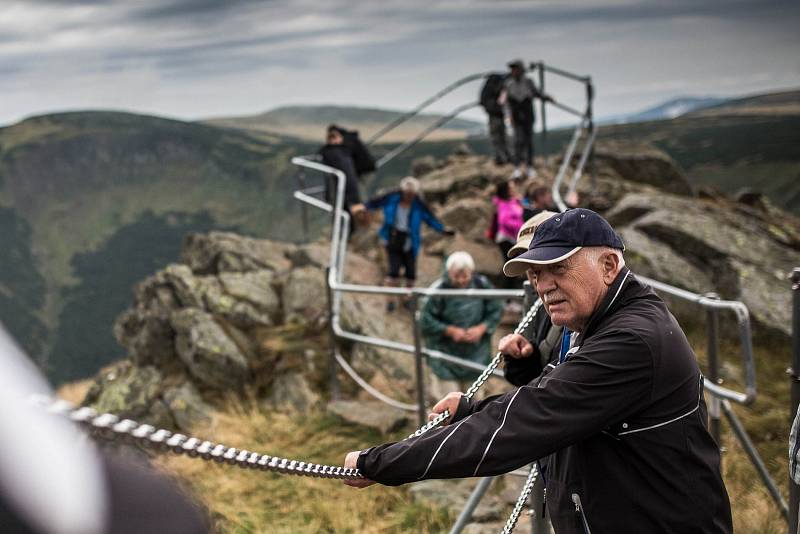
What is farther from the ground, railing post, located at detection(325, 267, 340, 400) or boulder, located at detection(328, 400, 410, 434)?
railing post, located at detection(325, 267, 340, 400)

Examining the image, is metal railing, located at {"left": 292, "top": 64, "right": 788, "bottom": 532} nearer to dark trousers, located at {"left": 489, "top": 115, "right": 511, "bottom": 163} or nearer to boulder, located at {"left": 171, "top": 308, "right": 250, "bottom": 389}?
boulder, located at {"left": 171, "top": 308, "right": 250, "bottom": 389}

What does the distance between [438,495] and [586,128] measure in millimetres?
10294

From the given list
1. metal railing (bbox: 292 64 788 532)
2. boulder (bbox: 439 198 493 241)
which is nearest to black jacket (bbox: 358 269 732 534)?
metal railing (bbox: 292 64 788 532)

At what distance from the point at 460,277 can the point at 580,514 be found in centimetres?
432

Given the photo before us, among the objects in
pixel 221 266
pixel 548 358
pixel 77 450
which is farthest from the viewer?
pixel 221 266

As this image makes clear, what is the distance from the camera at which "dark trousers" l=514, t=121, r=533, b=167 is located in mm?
14094

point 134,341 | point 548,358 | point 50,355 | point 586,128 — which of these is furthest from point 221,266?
point 50,355

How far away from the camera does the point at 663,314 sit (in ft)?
7.30

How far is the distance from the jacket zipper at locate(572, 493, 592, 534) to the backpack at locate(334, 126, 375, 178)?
32.1 feet

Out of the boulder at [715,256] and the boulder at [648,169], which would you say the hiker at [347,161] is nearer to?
the boulder at [715,256]

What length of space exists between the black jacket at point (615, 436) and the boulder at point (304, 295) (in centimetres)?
783

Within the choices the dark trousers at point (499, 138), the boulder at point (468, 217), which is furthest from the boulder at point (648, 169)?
the boulder at point (468, 217)

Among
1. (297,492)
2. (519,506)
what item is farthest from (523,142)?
(519,506)

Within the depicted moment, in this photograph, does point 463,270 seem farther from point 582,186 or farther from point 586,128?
point 582,186
